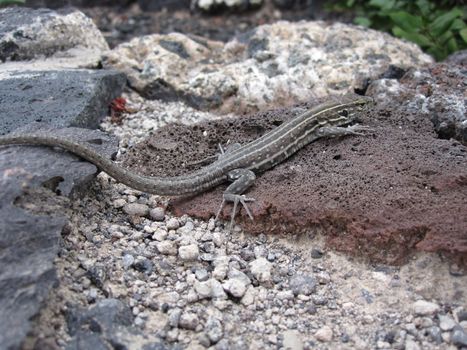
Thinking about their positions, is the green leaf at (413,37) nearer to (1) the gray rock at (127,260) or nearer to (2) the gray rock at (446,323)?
(2) the gray rock at (446,323)

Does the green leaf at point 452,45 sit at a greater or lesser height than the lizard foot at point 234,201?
greater

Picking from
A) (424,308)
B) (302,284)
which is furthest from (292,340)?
(424,308)

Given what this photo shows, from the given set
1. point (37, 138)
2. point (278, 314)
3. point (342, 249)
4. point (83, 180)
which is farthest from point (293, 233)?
point (37, 138)

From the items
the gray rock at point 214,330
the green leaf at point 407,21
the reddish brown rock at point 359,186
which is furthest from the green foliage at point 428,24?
the gray rock at point 214,330

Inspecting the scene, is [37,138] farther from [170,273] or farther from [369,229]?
[369,229]

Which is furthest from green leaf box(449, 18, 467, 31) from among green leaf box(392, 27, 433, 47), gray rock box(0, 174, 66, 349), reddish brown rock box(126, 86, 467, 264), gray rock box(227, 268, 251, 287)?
gray rock box(0, 174, 66, 349)

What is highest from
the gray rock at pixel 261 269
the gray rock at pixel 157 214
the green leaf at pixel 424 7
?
the green leaf at pixel 424 7
